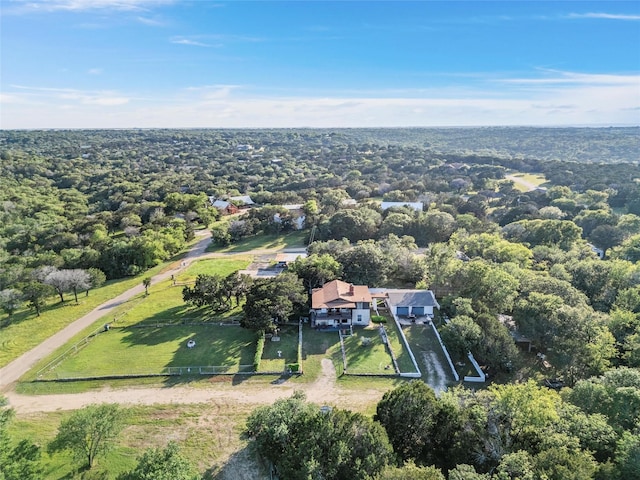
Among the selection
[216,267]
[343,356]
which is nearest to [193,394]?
[343,356]

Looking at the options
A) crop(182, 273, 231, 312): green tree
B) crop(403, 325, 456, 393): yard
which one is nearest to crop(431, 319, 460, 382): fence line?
crop(403, 325, 456, 393): yard

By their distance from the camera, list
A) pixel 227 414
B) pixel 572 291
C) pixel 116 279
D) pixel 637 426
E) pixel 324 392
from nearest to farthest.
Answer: pixel 637 426 → pixel 227 414 → pixel 324 392 → pixel 572 291 → pixel 116 279

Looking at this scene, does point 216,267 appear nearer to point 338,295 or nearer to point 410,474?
point 338,295

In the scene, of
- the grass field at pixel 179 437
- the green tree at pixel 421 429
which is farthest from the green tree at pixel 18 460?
the green tree at pixel 421 429

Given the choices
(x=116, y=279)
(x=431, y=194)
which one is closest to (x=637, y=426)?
(x=116, y=279)

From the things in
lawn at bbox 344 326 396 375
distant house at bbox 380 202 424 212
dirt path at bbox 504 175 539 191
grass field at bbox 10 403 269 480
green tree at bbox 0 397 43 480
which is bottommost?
grass field at bbox 10 403 269 480

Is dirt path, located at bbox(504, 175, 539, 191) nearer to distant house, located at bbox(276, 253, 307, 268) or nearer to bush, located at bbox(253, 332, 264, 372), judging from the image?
distant house, located at bbox(276, 253, 307, 268)

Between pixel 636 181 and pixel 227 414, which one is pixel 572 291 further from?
pixel 636 181
